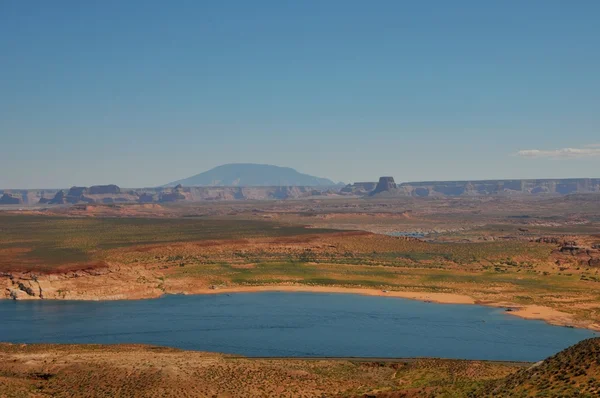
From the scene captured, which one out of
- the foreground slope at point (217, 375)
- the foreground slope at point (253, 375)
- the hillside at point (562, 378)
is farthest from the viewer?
the foreground slope at point (217, 375)

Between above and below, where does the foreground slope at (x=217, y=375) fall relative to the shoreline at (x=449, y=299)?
above

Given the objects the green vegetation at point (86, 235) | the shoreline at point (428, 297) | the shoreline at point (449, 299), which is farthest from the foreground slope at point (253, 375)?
the green vegetation at point (86, 235)

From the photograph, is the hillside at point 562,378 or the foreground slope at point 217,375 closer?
the hillside at point 562,378

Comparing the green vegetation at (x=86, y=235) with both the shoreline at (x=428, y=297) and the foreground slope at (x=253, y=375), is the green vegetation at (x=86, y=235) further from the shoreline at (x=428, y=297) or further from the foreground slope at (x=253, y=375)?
the foreground slope at (x=253, y=375)

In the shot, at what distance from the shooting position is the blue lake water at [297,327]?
60531mm

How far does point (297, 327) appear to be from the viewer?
229 feet

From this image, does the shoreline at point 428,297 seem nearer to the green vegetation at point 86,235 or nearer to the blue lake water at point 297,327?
the blue lake water at point 297,327

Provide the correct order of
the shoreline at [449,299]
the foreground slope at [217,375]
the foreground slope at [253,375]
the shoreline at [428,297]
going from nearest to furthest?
the foreground slope at [253,375], the foreground slope at [217,375], the shoreline at [449,299], the shoreline at [428,297]

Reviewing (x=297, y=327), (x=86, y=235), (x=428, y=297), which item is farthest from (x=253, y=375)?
(x=86, y=235)

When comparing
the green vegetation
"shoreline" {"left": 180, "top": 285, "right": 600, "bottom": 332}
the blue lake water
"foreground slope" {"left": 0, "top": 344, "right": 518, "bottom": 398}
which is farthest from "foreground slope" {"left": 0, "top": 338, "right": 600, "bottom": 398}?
the green vegetation

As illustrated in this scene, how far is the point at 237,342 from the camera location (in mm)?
62781

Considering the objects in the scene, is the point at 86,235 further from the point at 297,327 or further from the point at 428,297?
the point at 297,327

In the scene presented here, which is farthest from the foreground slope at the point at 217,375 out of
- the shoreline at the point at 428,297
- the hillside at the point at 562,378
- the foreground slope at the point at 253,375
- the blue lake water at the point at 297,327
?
the shoreline at the point at 428,297

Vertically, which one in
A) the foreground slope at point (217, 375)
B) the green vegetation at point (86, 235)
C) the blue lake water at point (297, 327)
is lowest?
the blue lake water at point (297, 327)
